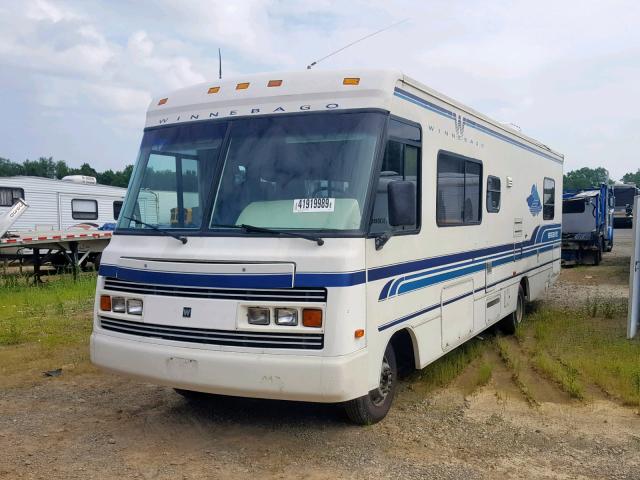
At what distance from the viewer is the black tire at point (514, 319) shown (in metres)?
8.52

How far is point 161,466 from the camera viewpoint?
14.3ft

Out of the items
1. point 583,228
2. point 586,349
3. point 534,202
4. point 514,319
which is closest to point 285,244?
point 586,349

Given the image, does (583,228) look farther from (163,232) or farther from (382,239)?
(163,232)

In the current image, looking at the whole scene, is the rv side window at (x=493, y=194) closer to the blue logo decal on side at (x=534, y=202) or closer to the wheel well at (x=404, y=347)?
the blue logo decal on side at (x=534, y=202)

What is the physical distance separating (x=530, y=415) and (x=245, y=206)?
3.01 m

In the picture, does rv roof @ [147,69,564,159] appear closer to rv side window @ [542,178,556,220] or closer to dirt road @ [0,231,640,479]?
dirt road @ [0,231,640,479]

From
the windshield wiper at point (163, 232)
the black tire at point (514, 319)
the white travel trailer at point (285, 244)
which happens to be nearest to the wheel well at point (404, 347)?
the white travel trailer at point (285, 244)

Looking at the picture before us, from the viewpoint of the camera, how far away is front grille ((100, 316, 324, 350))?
4219 millimetres

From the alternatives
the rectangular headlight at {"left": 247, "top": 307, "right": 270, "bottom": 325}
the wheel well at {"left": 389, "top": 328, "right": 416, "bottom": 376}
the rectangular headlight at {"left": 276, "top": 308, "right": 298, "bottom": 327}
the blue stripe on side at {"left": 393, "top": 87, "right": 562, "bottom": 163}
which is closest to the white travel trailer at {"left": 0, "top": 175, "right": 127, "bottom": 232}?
the blue stripe on side at {"left": 393, "top": 87, "right": 562, "bottom": 163}

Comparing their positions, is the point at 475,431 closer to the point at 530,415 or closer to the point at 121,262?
the point at 530,415

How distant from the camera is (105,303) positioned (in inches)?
196

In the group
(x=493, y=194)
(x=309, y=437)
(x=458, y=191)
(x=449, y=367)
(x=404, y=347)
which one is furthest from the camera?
(x=493, y=194)

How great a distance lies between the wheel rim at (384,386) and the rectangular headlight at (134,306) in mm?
1925

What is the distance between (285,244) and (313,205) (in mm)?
371
